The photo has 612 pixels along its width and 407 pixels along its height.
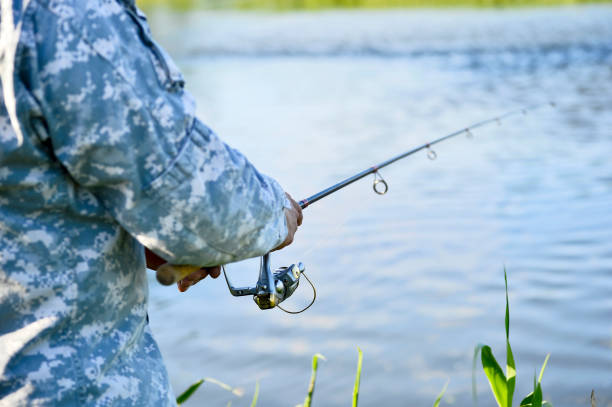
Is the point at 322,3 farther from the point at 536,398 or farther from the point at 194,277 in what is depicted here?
the point at 194,277

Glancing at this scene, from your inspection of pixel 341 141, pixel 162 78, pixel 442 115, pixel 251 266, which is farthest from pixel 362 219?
pixel 162 78

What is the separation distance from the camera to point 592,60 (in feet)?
48.3

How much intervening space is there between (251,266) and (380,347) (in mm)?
1502

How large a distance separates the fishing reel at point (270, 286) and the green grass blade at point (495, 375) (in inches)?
23.9

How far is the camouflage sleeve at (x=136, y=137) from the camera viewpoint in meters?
1.23

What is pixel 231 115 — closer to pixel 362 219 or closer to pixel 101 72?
pixel 362 219

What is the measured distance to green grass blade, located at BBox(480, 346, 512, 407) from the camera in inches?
89.4

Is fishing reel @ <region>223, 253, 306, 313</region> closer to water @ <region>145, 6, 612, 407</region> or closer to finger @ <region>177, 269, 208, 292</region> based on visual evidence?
finger @ <region>177, 269, 208, 292</region>

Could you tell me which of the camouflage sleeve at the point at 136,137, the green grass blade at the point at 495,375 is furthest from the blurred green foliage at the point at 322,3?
the camouflage sleeve at the point at 136,137

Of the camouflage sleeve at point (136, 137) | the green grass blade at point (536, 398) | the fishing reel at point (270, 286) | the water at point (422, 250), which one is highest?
the camouflage sleeve at point (136, 137)

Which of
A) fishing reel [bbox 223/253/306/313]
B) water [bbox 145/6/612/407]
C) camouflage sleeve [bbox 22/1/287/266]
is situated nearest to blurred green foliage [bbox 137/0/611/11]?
water [bbox 145/6/612/407]

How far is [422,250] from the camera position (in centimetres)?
568

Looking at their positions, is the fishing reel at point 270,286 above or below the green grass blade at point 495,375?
above

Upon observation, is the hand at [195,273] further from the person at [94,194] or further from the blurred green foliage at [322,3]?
the blurred green foliage at [322,3]
